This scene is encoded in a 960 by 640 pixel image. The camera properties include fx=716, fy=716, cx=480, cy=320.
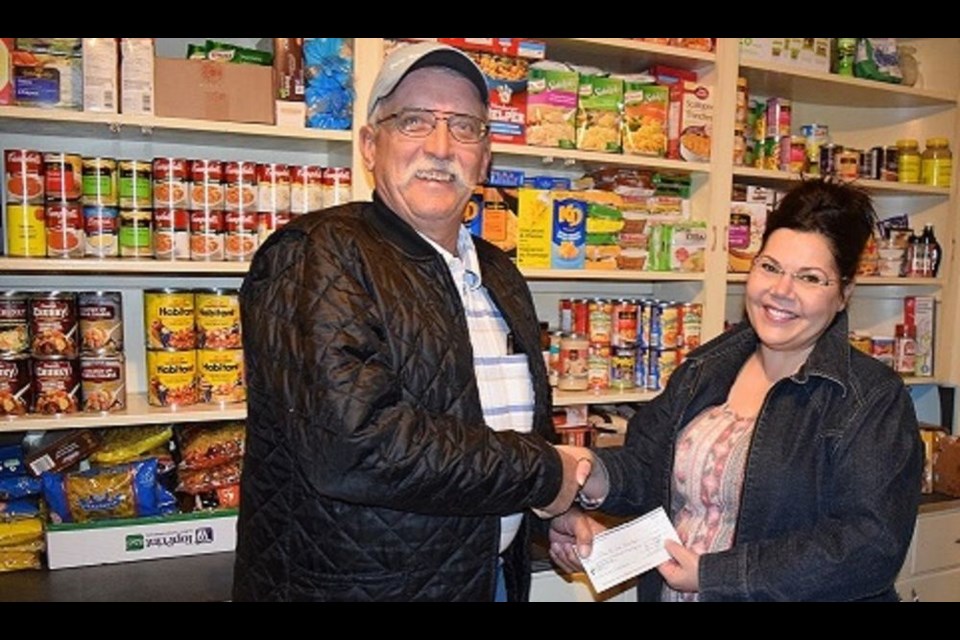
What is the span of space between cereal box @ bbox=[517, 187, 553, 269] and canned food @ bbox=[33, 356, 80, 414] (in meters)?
1.21

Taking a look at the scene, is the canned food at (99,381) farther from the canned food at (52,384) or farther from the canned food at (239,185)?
the canned food at (239,185)

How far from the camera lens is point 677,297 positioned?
8.05ft

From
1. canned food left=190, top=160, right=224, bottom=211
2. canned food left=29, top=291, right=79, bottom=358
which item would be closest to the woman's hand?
canned food left=190, top=160, right=224, bottom=211

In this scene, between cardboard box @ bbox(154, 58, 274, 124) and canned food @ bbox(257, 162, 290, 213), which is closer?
cardboard box @ bbox(154, 58, 274, 124)

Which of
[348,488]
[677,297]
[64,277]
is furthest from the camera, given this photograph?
[677,297]

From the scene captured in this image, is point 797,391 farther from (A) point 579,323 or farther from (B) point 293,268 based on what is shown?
(A) point 579,323

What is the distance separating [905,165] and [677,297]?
44.1 inches

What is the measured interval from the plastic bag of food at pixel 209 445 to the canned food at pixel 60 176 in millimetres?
A: 674

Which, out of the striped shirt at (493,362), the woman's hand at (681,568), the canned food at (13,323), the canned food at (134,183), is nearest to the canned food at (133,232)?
the canned food at (134,183)

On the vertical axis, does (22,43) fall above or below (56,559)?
above

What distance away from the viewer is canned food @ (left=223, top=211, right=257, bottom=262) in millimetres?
1824

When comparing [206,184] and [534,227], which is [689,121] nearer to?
[534,227]

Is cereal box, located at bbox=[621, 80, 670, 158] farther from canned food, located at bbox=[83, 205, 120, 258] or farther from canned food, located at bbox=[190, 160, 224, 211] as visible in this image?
canned food, located at bbox=[83, 205, 120, 258]

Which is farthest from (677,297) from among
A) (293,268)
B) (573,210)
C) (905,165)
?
(293,268)
